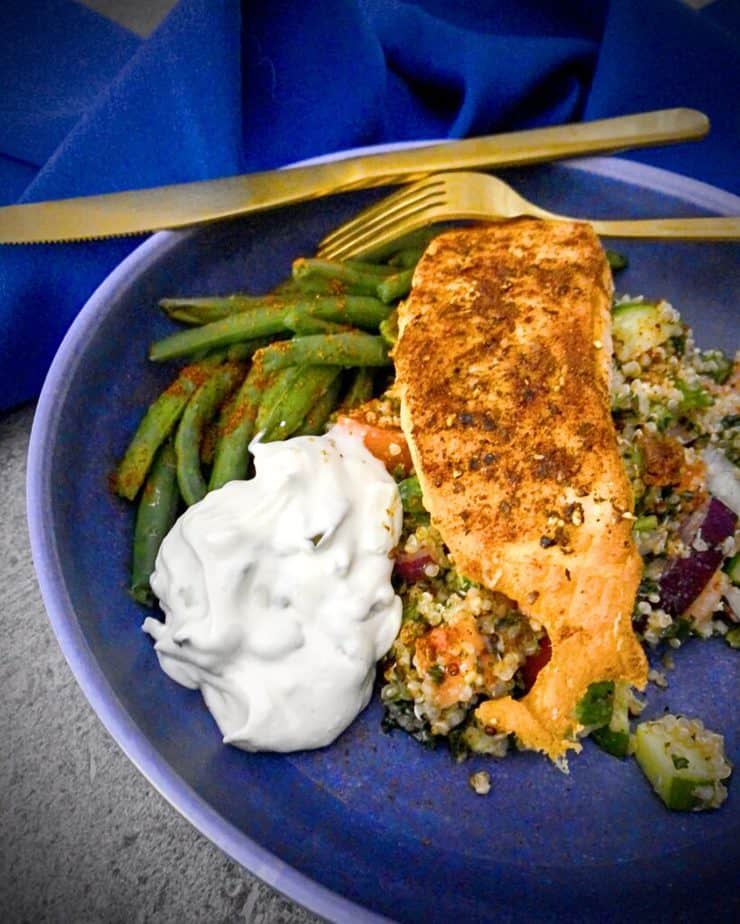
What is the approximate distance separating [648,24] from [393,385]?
→ 165cm

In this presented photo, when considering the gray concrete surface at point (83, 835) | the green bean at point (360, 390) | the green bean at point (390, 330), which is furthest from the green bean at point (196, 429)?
the gray concrete surface at point (83, 835)

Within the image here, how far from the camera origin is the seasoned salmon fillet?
86.9 inches

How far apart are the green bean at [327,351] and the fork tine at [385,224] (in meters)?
0.36

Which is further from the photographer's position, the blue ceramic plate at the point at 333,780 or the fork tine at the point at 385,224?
the fork tine at the point at 385,224

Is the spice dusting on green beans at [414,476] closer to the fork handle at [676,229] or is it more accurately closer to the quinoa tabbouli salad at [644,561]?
the quinoa tabbouli salad at [644,561]

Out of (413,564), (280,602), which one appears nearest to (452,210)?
(413,564)

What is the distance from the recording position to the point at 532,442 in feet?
7.74

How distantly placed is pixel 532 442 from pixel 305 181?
114 centimetres

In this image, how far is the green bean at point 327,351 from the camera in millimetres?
2627

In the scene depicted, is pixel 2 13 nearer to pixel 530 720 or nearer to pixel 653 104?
pixel 653 104

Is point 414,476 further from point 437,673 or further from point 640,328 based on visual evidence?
point 640,328

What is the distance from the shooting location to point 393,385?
2.77m

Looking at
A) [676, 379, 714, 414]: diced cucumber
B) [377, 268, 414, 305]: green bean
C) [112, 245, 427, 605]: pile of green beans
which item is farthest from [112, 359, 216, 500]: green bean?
[676, 379, 714, 414]: diced cucumber

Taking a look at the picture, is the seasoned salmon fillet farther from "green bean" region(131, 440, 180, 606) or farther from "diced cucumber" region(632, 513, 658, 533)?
"green bean" region(131, 440, 180, 606)
